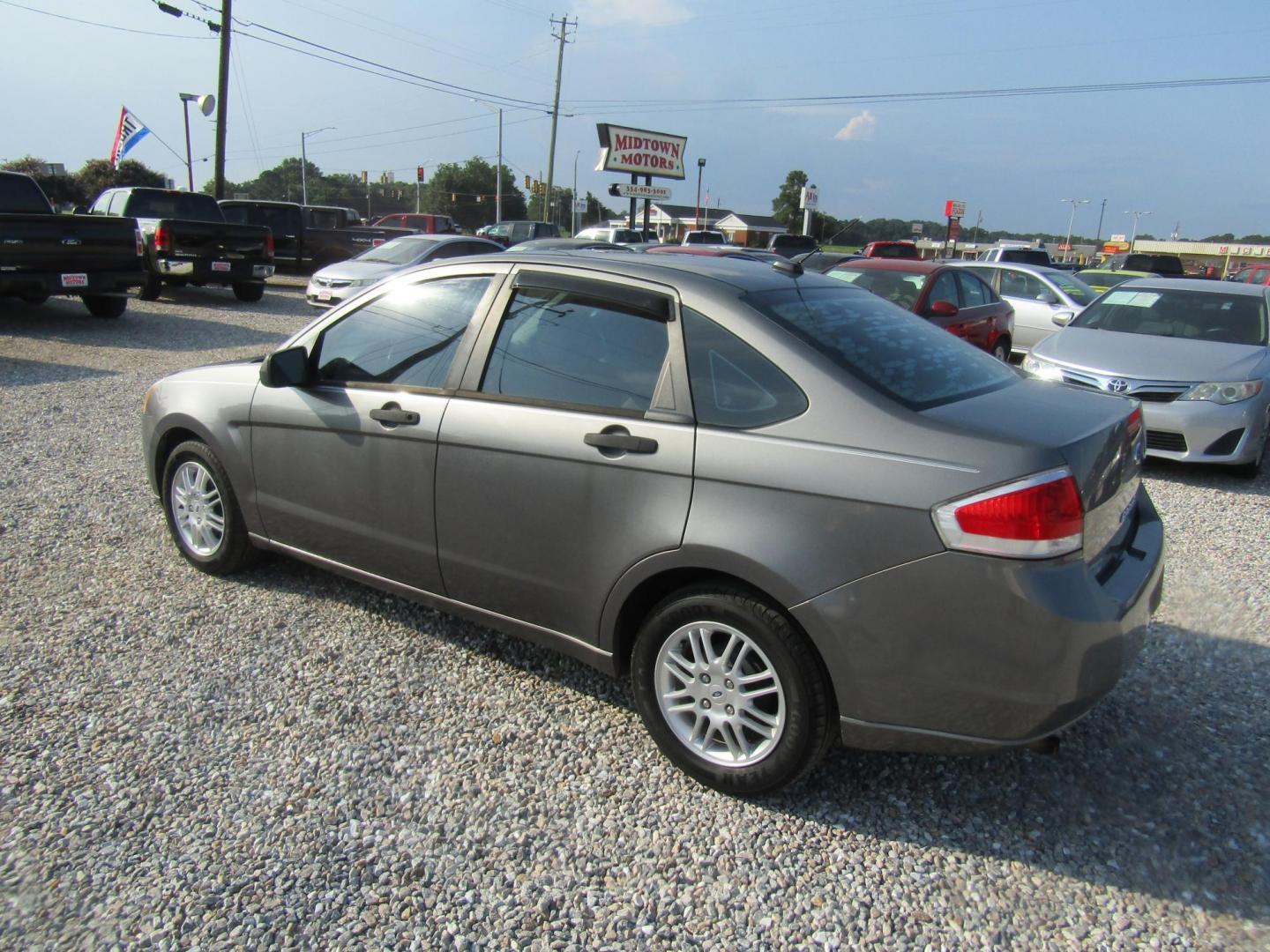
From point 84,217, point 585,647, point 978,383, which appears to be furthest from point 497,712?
point 84,217

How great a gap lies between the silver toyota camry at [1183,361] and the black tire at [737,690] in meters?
4.17

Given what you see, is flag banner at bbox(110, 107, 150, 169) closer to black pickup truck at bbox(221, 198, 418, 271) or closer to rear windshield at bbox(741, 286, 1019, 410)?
black pickup truck at bbox(221, 198, 418, 271)

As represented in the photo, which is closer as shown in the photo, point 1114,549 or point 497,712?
point 1114,549

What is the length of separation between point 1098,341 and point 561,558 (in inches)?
266

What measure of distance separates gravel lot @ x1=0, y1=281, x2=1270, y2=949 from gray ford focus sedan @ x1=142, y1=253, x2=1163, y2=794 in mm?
331

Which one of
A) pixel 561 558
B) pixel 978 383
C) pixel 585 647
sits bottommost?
pixel 585 647

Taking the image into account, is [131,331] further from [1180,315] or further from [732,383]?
[1180,315]

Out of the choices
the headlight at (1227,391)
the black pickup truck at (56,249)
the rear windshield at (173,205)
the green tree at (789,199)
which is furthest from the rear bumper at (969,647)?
the green tree at (789,199)

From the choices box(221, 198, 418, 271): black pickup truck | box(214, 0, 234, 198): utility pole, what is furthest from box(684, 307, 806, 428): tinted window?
box(214, 0, 234, 198): utility pole

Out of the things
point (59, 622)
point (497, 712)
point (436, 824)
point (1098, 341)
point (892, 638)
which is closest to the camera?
point (892, 638)

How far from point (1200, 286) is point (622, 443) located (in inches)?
316

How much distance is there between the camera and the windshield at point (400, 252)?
611 inches

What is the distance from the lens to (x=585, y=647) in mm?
3203

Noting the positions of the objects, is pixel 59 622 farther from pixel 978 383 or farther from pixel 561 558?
pixel 978 383
